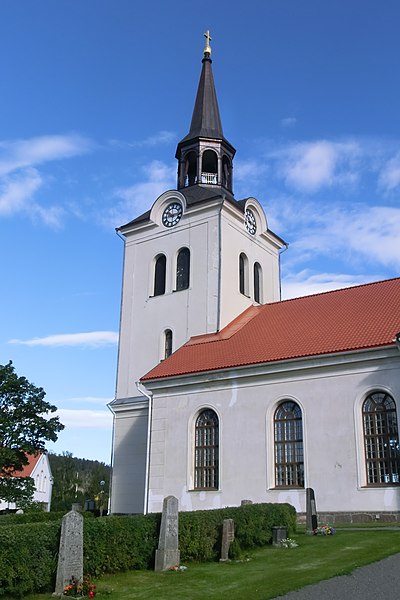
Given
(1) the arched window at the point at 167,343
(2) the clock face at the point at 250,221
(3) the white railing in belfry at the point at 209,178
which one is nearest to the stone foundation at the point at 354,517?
(1) the arched window at the point at 167,343

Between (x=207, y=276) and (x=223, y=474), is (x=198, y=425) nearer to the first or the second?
(x=223, y=474)

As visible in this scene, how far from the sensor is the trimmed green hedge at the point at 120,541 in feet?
33.3

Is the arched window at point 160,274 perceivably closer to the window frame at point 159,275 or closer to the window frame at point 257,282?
the window frame at point 159,275

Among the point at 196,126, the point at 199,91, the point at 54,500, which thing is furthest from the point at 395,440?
the point at 54,500

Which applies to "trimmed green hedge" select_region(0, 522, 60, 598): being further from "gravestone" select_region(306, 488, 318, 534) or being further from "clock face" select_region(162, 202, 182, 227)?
"clock face" select_region(162, 202, 182, 227)

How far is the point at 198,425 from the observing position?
2438 centimetres

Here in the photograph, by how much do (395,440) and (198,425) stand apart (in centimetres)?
781

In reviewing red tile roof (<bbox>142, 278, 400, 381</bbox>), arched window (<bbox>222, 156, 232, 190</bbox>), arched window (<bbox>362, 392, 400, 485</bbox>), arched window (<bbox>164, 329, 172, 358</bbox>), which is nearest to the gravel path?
arched window (<bbox>362, 392, 400, 485</bbox>)

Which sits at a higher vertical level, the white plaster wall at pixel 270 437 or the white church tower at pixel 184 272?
the white church tower at pixel 184 272

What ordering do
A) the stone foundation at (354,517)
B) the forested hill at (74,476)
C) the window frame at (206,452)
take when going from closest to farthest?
the stone foundation at (354,517)
the window frame at (206,452)
the forested hill at (74,476)

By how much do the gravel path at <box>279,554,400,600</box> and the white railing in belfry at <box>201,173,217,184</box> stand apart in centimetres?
2483

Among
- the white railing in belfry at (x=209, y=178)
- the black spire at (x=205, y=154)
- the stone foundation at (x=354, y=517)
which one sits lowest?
the stone foundation at (x=354, y=517)

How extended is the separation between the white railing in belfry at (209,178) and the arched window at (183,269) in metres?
4.46

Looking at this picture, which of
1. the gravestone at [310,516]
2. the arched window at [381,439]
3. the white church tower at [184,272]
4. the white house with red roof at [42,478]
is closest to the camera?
the gravestone at [310,516]
